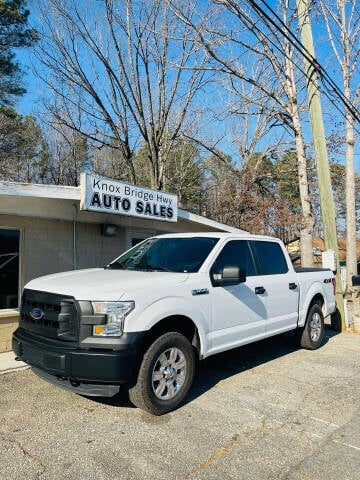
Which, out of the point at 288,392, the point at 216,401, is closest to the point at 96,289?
the point at 216,401

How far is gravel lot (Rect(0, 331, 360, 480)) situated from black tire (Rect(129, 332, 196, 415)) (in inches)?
6.5

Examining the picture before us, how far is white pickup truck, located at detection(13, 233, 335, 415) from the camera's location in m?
4.00

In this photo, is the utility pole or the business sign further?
the utility pole

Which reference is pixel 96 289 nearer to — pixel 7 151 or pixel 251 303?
pixel 251 303

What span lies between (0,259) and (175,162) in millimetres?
20972

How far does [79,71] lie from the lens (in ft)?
53.5

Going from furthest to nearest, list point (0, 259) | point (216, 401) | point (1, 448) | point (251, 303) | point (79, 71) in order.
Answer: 1. point (79, 71)
2. point (0, 259)
3. point (251, 303)
4. point (216, 401)
5. point (1, 448)

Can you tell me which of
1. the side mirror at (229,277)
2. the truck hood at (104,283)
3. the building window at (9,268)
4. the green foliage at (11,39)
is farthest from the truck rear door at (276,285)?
the green foliage at (11,39)

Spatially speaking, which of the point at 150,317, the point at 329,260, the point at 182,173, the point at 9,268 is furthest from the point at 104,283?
the point at 182,173

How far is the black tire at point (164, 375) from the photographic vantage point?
414 centimetres

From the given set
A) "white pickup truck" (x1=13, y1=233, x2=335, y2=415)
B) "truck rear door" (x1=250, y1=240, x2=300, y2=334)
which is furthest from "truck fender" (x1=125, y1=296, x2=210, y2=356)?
"truck rear door" (x1=250, y1=240, x2=300, y2=334)

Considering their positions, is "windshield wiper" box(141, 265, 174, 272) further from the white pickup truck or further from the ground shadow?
the ground shadow

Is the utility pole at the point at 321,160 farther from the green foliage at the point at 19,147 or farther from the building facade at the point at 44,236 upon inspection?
the green foliage at the point at 19,147

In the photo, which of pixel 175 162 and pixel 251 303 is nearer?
pixel 251 303
